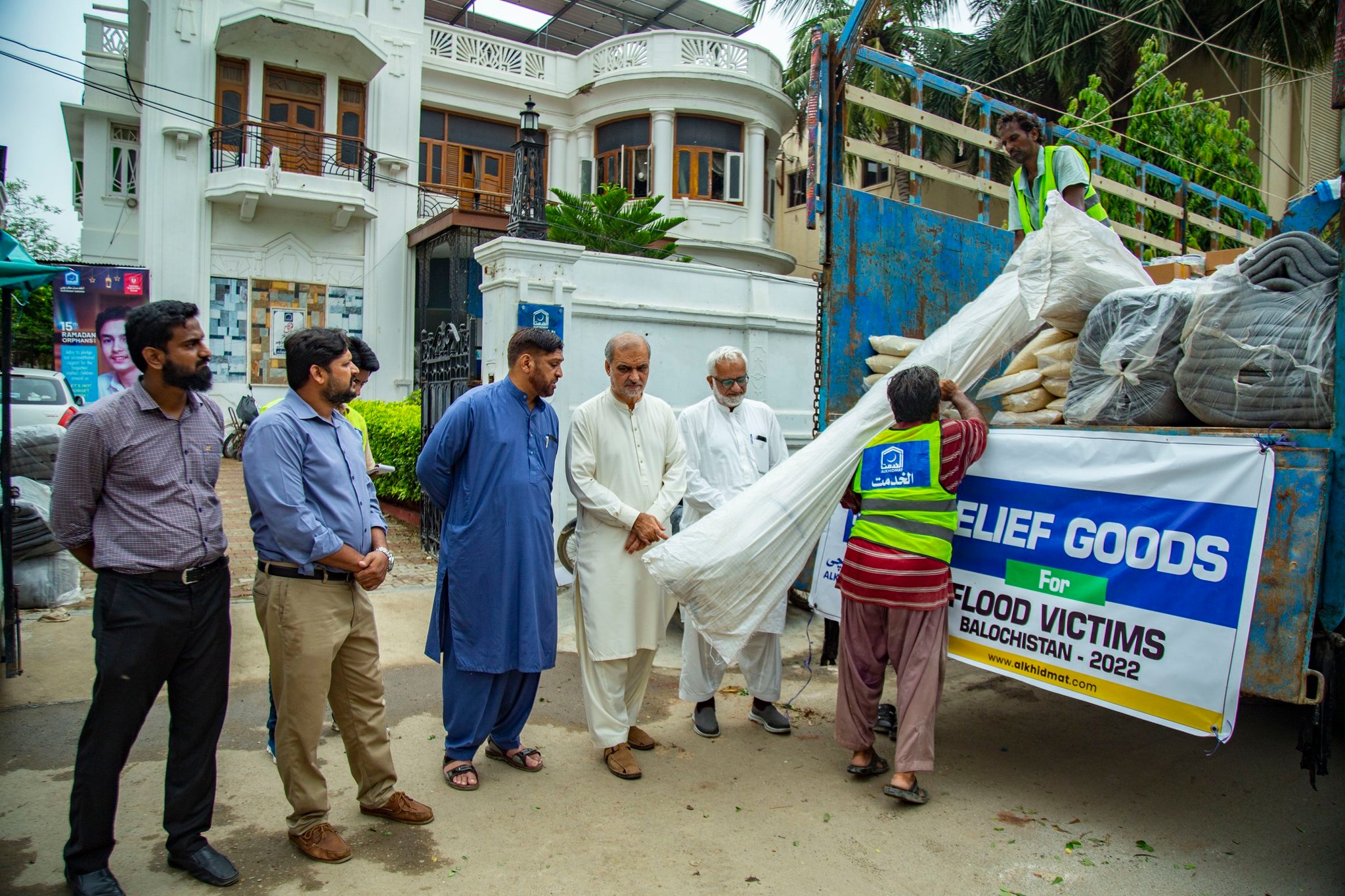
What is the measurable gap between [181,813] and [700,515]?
2465mm

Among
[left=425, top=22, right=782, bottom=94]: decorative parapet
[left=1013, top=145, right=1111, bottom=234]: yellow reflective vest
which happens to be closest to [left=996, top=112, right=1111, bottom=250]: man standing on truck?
[left=1013, top=145, right=1111, bottom=234]: yellow reflective vest

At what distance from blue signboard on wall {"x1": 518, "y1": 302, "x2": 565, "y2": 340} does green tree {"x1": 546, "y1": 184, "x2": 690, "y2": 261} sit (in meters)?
7.50

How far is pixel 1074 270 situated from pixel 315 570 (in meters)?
2.92

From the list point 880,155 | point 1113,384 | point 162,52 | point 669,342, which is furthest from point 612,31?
point 1113,384

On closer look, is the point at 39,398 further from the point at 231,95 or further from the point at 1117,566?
the point at 1117,566

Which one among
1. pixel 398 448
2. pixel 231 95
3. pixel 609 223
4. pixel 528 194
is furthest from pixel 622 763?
pixel 231 95

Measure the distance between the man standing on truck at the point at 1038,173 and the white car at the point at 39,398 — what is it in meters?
9.52

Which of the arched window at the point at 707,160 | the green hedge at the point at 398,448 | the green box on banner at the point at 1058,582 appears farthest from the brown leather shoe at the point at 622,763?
the arched window at the point at 707,160

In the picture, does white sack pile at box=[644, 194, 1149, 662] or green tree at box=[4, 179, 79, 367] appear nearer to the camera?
white sack pile at box=[644, 194, 1149, 662]

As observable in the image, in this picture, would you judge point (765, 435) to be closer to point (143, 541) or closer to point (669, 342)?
point (143, 541)

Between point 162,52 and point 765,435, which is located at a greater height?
point 162,52

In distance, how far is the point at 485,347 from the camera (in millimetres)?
6715

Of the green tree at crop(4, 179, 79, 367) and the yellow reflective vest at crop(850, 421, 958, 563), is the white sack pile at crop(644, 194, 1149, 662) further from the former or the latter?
the green tree at crop(4, 179, 79, 367)

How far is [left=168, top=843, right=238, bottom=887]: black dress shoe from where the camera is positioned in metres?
2.57
